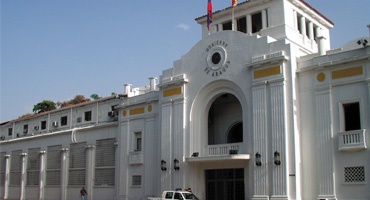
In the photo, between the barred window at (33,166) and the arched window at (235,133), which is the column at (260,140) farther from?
the barred window at (33,166)

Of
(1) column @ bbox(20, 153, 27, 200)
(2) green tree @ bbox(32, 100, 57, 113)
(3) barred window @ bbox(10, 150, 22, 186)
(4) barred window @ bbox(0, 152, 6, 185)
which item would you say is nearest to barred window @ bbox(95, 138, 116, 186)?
(1) column @ bbox(20, 153, 27, 200)

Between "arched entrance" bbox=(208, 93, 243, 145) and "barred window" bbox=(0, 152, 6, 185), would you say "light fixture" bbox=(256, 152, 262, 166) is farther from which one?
"barred window" bbox=(0, 152, 6, 185)

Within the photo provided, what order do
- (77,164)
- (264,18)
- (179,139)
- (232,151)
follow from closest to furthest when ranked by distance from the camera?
(232,151)
(179,139)
(264,18)
(77,164)

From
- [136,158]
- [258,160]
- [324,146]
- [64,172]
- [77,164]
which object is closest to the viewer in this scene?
[324,146]

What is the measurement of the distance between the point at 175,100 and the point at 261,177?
8.13 m

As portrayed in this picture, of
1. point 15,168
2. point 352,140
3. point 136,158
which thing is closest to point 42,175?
point 15,168

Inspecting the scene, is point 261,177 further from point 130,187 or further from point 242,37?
point 130,187

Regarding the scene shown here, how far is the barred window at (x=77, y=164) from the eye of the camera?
35.2 metres

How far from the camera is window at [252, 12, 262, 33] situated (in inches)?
1208

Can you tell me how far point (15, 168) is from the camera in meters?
43.3

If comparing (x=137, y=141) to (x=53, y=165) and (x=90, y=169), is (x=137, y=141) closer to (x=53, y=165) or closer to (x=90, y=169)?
(x=90, y=169)

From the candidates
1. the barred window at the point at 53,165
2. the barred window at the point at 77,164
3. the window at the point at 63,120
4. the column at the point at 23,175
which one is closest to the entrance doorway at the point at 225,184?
the barred window at the point at 77,164

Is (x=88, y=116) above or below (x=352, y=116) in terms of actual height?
above

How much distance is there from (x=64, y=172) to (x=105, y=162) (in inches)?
207
